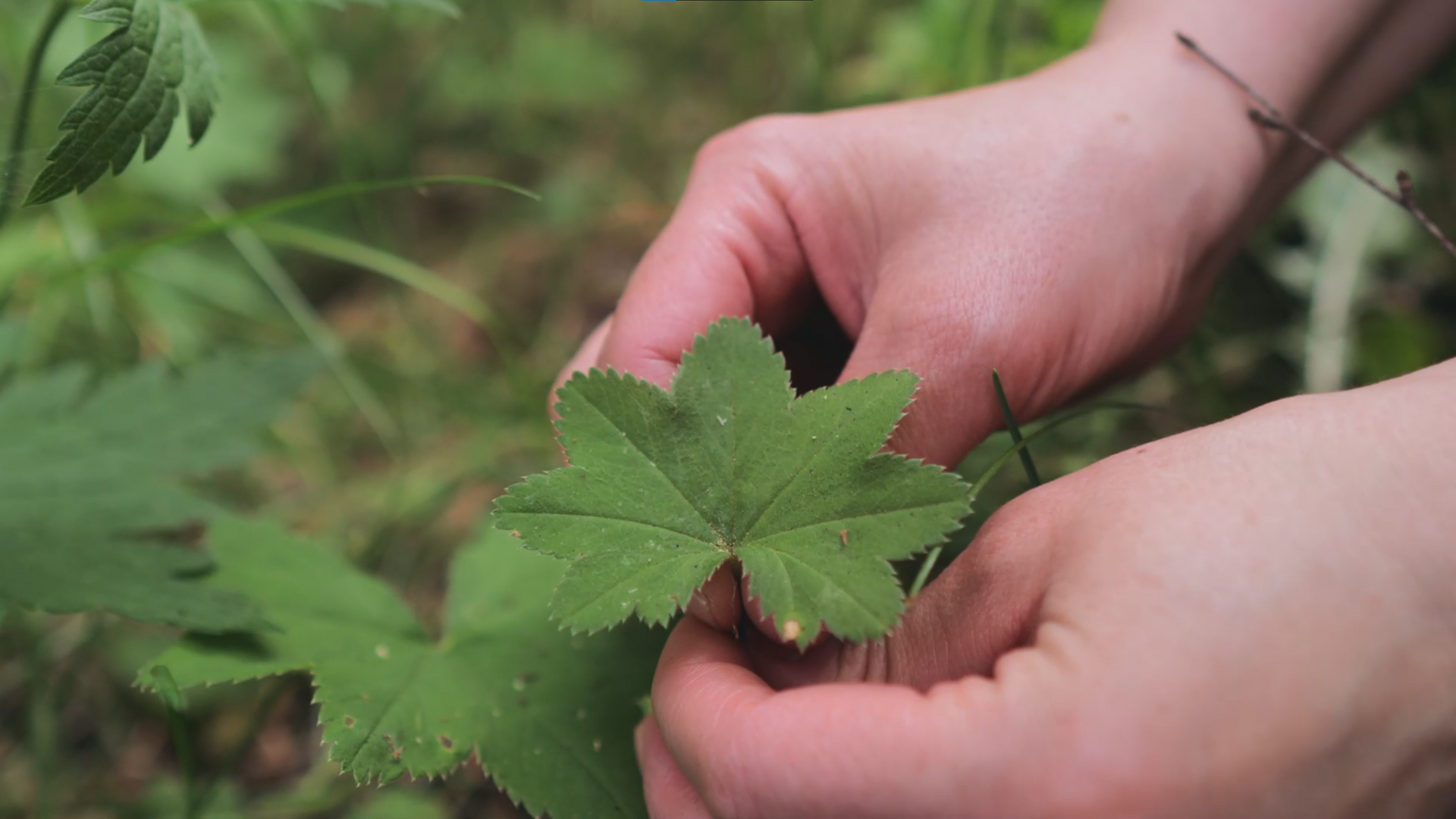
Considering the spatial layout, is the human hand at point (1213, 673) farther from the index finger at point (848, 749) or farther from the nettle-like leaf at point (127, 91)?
the nettle-like leaf at point (127, 91)

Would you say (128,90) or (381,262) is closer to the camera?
(128,90)

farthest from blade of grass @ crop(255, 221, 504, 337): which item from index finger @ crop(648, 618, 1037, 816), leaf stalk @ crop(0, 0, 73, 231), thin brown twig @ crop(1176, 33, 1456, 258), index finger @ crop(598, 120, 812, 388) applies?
thin brown twig @ crop(1176, 33, 1456, 258)

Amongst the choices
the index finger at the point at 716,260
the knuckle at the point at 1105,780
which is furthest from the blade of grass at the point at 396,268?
the knuckle at the point at 1105,780

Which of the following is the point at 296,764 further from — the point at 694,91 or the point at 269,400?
the point at 694,91

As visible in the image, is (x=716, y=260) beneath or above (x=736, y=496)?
above

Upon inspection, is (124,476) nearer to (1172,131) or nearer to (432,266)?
(432,266)

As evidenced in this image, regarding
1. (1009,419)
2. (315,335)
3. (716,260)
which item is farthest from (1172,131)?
(315,335)

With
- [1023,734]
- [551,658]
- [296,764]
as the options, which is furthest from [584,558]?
[296,764]

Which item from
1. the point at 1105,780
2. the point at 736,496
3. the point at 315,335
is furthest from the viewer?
the point at 315,335
